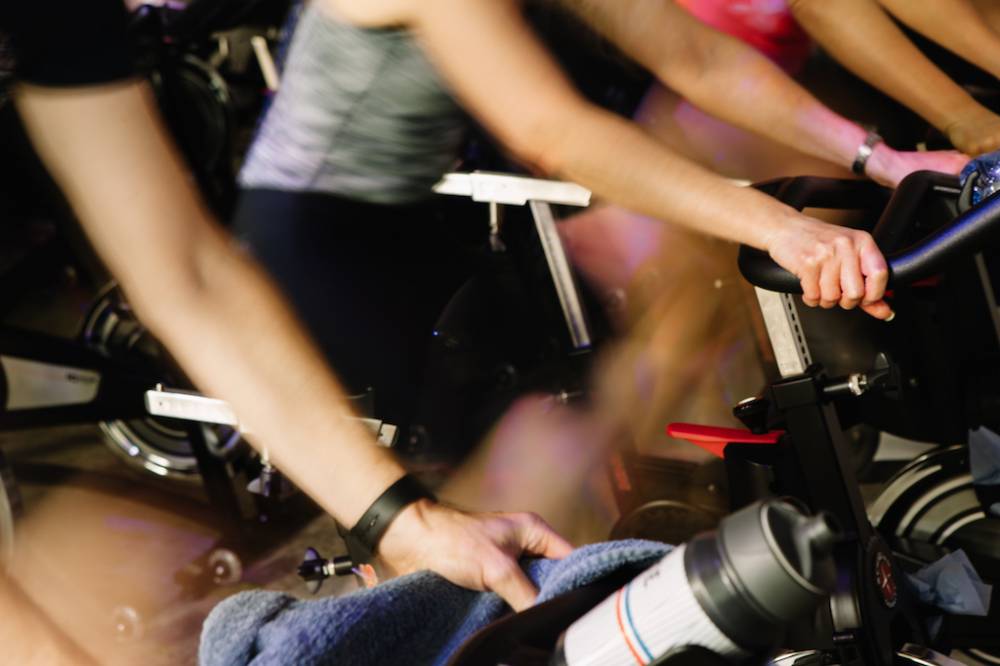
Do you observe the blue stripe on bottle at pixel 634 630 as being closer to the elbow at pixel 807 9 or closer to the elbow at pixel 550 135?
the elbow at pixel 550 135

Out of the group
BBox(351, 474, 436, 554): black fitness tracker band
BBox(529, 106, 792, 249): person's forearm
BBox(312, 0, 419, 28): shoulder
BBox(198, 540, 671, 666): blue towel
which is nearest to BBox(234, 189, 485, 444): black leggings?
BBox(312, 0, 419, 28): shoulder

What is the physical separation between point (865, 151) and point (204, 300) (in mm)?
1197

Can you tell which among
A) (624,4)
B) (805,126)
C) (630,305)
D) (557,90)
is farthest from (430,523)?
(630,305)

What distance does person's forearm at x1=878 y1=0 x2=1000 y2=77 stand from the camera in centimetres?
204

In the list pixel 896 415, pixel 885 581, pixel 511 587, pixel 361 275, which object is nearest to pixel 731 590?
pixel 511 587

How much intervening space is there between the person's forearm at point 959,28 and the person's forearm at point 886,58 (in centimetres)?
5

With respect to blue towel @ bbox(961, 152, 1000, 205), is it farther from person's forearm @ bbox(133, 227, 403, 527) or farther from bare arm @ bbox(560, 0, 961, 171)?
person's forearm @ bbox(133, 227, 403, 527)

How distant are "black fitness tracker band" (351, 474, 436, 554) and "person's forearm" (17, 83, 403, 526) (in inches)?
0.8

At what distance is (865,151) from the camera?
5.88 ft

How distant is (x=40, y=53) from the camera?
1.24 meters

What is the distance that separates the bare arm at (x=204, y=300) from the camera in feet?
3.59

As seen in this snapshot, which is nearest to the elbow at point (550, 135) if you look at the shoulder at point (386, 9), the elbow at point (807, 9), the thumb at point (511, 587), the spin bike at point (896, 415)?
the shoulder at point (386, 9)

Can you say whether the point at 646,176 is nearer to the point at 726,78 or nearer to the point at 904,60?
the point at 726,78

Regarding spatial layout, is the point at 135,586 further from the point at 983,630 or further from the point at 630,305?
the point at 983,630
